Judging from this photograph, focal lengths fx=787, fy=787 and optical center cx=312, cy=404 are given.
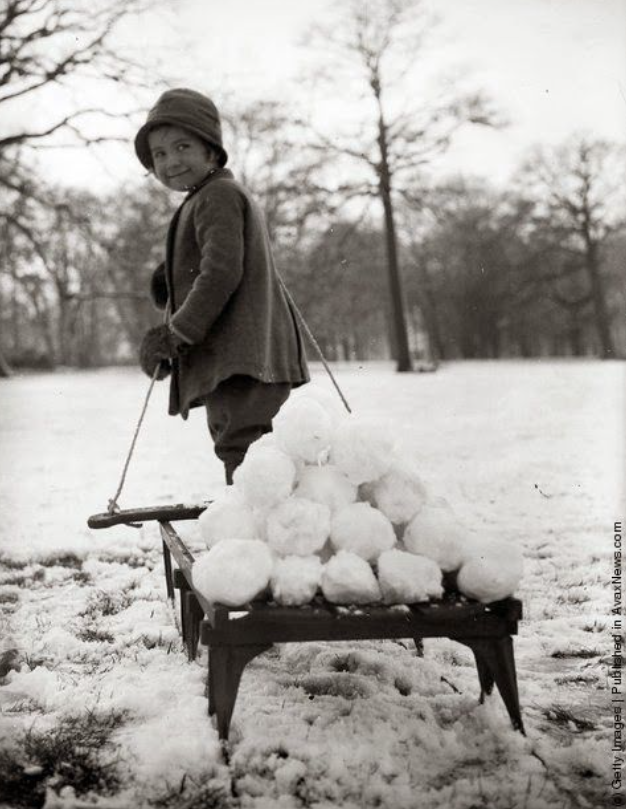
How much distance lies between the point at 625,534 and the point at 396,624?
286 cm

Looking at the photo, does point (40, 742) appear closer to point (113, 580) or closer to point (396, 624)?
point (396, 624)

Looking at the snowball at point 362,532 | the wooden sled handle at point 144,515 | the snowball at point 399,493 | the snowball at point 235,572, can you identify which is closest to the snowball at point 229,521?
the snowball at point 235,572

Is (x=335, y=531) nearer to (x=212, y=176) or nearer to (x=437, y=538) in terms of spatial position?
(x=437, y=538)

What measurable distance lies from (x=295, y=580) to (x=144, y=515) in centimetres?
113

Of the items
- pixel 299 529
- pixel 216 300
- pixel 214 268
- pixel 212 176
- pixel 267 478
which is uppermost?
pixel 212 176

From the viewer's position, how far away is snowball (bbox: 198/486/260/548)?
2.00 metres

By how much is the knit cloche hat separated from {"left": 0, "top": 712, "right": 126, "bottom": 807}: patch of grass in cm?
214

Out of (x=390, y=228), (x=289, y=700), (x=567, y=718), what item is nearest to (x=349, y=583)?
(x=289, y=700)

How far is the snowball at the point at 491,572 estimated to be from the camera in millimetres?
1855

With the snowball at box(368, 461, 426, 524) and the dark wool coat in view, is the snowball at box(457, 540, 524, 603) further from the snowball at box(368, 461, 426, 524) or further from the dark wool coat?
the dark wool coat

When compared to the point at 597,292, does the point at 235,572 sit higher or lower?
lower

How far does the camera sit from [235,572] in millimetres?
1810

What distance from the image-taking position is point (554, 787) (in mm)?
1724

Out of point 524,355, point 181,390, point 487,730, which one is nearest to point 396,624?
point 487,730
